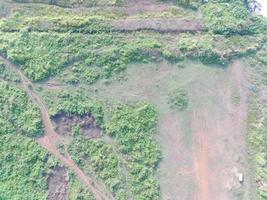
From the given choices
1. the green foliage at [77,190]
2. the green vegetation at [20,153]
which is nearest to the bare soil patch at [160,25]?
the green vegetation at [20,153]

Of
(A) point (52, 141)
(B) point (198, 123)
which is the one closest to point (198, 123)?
(B) point (198, 123)

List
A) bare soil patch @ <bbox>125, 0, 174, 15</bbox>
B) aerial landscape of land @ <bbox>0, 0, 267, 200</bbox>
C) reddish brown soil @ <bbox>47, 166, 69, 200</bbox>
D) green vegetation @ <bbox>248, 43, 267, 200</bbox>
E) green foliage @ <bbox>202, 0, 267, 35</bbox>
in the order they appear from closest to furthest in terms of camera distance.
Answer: green vegetation @ <bbox>248, 43, 267, 200</bbox> → aerial landscape of land @ <bbox>0, 0, 267, 200</bbox> → reddish brown soil @ <bbox>47, 166, 69, 200</bbox> → green foliage @ <bbox>202, 0, 267, 35</bbox> → bare soil patch @ <bbox>125, 0, 174, 15</bbox>

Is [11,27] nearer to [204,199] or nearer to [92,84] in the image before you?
[92,84]

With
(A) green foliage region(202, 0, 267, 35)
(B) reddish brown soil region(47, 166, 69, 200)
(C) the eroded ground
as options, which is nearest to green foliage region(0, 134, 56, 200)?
(B) reddish brown soil region(47, 166, 69, 200)

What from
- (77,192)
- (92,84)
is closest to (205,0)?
(92,84)

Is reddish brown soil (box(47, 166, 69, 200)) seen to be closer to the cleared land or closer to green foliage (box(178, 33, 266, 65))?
the cleared land

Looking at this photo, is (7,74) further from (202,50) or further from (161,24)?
(202,50)
